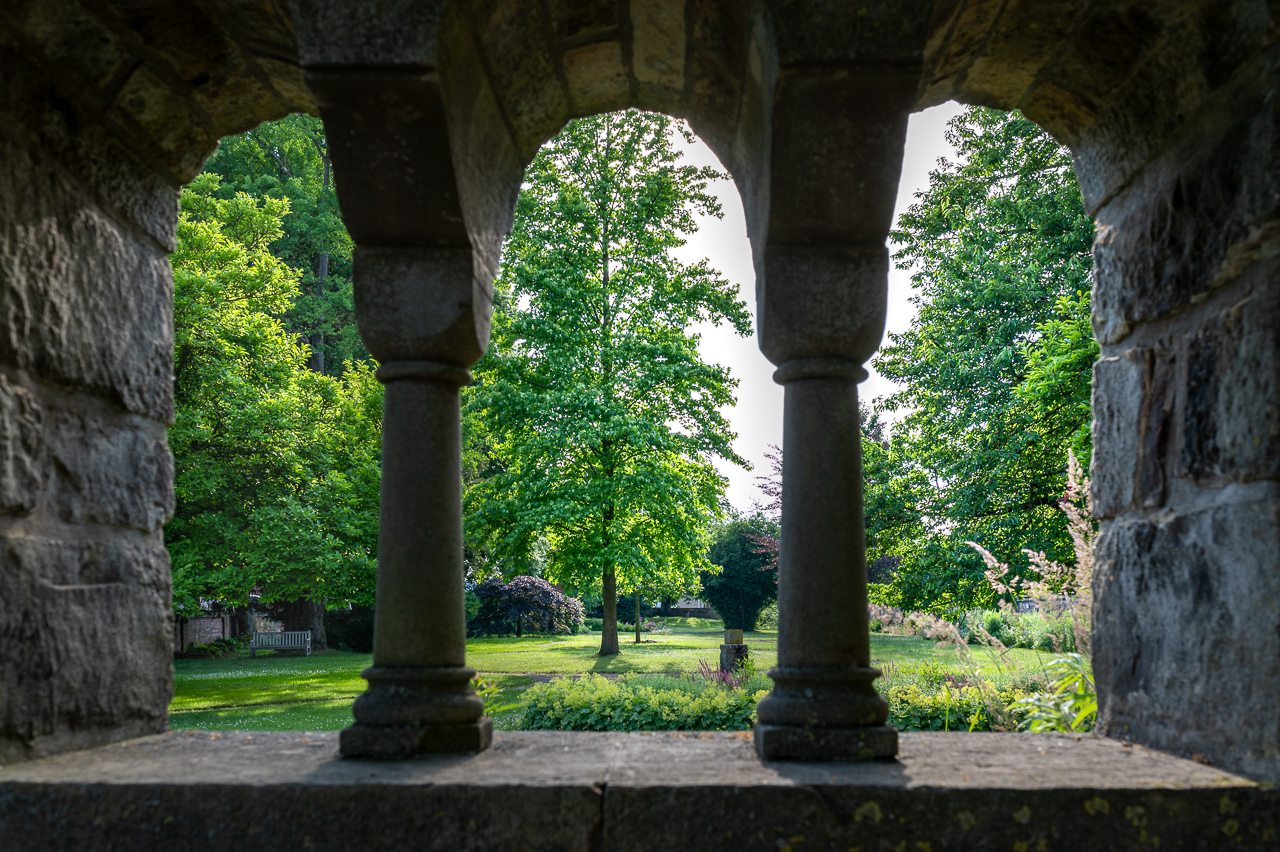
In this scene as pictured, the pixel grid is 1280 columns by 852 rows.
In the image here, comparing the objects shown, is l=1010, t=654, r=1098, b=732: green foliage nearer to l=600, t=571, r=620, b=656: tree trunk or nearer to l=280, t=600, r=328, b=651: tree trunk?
l=600, t=571, r=620, b=656: tree trunk

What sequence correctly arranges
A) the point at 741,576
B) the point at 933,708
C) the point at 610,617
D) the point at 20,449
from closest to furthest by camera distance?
the point at 20,449
the point at 933,708
the point at 610,617
the point at 741,576

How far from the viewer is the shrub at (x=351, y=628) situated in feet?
56.6

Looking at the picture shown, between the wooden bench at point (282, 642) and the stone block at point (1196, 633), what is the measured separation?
56.7 feet

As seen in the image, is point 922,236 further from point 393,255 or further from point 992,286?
point 393,255

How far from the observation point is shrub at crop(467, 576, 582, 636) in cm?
2198

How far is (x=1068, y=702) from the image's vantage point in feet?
8.53

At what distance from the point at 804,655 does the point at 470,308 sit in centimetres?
112

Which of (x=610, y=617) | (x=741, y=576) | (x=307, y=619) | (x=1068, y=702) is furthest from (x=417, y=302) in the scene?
(x=741, y=576)

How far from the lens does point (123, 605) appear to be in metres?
2.02

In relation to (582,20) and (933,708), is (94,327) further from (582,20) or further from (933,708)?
(933,708)

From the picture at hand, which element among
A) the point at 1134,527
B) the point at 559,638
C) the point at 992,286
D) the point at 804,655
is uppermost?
the point at 992,286


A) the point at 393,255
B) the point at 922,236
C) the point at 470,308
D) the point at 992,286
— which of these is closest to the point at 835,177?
the point at 470,308

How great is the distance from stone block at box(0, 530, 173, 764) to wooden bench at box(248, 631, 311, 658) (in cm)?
1614

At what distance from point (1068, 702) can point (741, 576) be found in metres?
22.7
